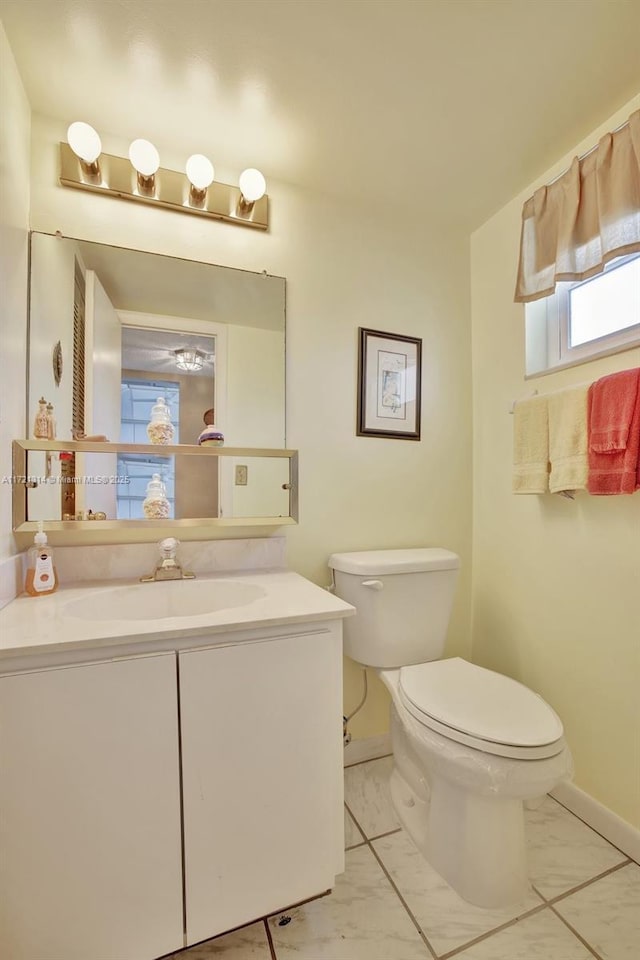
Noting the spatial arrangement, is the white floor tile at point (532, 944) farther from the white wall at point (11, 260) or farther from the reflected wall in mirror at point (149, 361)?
the white wall at point (11, 260)

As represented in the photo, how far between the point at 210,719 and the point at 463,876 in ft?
2.78

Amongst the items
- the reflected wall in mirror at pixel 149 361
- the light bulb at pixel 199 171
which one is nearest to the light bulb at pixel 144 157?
the light bulb at pixel 199 171

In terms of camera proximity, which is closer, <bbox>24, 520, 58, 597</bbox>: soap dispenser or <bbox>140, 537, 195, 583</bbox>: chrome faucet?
<bbox>24, 520, 58, 597</bbox>: soap dispenser

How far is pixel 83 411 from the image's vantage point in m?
1.25

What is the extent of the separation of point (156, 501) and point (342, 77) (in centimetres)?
132

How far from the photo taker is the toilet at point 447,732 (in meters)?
0.98

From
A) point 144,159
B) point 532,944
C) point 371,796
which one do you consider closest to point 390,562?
point 371,796

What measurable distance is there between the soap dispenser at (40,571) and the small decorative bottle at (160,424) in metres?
0.41

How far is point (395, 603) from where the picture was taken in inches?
54.8

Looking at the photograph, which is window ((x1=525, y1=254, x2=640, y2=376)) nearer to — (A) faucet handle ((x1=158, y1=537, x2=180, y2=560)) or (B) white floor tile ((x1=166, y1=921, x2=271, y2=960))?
(A) faucet handle ((x1=158, y1=537, x2=180, y2=560))

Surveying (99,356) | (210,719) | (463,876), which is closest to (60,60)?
(99,356)

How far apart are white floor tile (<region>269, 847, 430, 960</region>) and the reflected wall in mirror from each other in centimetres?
108

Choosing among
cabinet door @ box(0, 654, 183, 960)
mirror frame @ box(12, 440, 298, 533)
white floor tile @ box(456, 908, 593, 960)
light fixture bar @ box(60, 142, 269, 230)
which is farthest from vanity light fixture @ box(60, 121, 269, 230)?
white floor tile @ box(456, 908, 593, 960)

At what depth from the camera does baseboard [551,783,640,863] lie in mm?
1182
